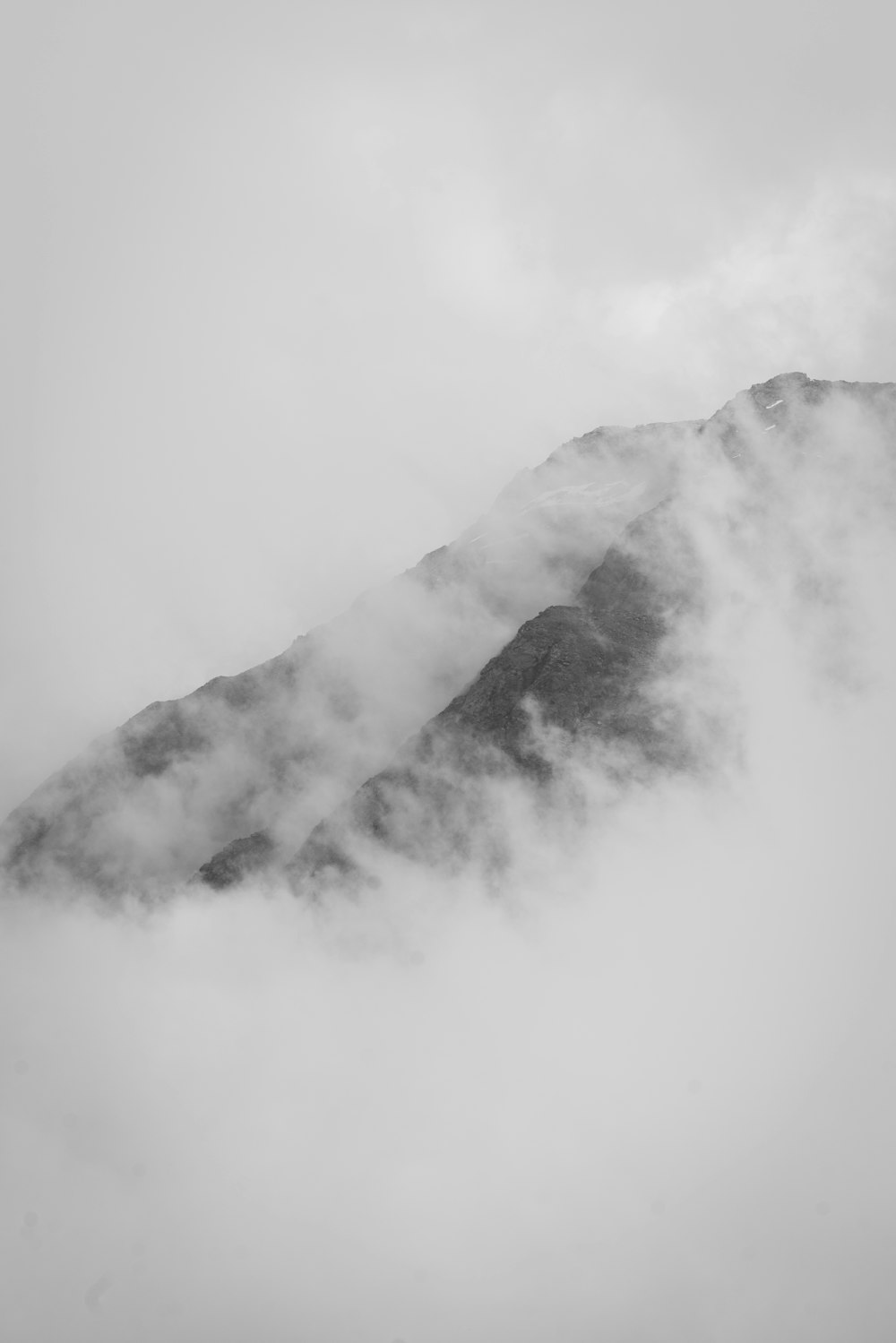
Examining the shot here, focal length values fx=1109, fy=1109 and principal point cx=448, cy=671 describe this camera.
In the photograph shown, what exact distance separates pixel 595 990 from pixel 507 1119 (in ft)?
87.5

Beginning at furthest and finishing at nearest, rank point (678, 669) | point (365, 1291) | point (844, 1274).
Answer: point (678, 669)
point (365, 1291)
point (844, 1274)

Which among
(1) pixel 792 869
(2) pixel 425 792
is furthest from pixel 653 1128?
(2) pixel 425 792

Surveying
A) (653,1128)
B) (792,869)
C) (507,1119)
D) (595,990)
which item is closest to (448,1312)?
(507,1119)

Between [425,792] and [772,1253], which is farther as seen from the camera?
[425,792]

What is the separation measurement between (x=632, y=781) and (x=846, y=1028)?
55124mm

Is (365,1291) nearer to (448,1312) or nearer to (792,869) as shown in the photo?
(448,1312)

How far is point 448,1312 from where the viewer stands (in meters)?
178

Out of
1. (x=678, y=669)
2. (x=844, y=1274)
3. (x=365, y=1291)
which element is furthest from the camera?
(x=678, y=669)

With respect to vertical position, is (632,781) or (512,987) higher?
(632,781)

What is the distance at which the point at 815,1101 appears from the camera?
606 feet

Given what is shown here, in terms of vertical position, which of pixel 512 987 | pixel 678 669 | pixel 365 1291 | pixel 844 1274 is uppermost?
pixel 678 669

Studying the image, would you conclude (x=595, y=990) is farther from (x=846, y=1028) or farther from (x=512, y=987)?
(x=846, y=1028)

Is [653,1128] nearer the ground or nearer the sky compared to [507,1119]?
nearer the ground

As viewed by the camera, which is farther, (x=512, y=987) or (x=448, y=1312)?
(x=512, y=987)
